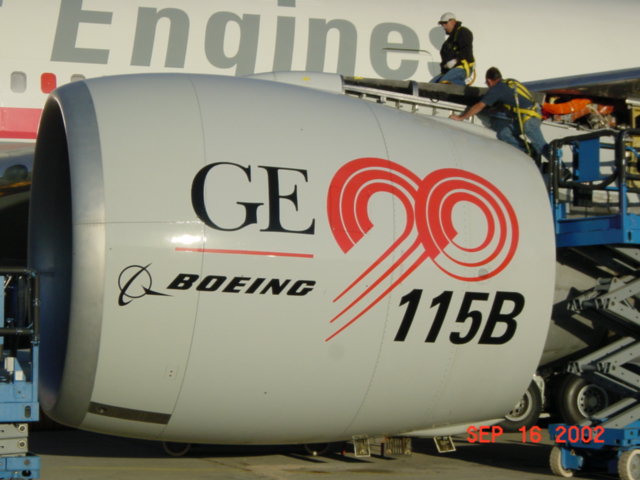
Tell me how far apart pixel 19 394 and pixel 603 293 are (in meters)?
5.25

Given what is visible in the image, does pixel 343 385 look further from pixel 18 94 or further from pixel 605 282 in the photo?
pixel 18 94

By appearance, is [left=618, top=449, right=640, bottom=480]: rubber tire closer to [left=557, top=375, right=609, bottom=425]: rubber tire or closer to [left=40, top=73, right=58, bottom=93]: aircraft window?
[left=557, top=375, right=609, bottom=425]: rubber tire

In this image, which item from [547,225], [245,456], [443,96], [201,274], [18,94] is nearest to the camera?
[201,274]

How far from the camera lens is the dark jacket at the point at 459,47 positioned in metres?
12.2

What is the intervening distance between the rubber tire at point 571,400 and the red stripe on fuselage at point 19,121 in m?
Result: 8.16

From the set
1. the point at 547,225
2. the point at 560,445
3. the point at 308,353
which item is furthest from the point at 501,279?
the point at 560,445

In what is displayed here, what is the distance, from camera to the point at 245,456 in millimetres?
10961

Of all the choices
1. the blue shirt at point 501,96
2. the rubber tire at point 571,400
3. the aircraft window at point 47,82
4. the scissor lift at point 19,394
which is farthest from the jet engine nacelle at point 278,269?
the aircraft window at point 47,82

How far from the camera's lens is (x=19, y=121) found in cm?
1413

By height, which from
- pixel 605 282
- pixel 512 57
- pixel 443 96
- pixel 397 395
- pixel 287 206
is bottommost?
pixel 397 395

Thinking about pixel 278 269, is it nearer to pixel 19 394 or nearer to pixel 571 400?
pixel 19 394

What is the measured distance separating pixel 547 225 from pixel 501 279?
727 mm

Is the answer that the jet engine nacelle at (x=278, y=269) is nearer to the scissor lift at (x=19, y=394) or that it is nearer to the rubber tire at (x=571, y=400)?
the scissor lift at (x=19, y=394)

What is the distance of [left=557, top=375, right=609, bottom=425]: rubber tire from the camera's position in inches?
439
